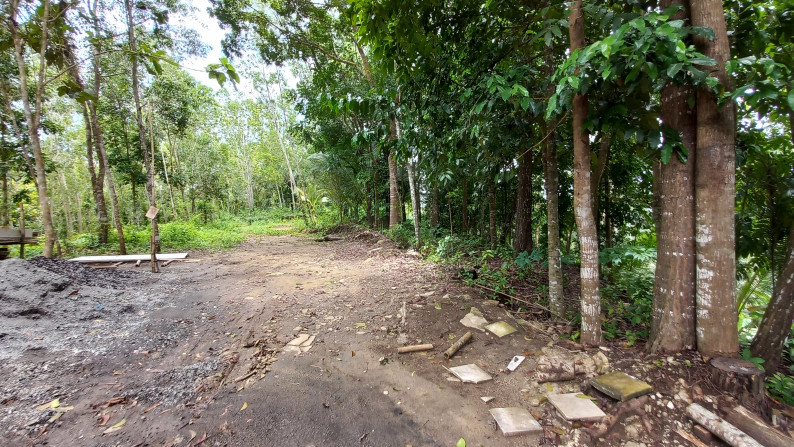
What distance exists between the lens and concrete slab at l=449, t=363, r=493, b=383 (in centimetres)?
271

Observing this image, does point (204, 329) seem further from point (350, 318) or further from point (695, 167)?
point (695, 167)

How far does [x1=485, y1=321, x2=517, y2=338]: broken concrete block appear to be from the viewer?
3468 millimetres

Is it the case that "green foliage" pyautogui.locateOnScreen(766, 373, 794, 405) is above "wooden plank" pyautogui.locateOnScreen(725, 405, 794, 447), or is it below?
below

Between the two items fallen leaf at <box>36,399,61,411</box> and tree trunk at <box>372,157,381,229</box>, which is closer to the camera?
fallen leaf at <box>36,399,61,411</box>

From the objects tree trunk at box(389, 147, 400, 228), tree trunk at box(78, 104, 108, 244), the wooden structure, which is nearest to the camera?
the wooden structure

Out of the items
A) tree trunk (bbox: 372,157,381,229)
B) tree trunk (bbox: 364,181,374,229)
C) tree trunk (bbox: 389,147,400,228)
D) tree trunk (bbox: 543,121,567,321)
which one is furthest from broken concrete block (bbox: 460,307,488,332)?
tree trunk (bbox: 364,181,374,229)

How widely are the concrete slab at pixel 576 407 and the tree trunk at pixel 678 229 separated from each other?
847mm

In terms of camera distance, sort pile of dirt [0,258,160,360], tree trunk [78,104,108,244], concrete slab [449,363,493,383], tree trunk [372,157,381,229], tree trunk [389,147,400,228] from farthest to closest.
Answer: tree trunk [372,157,381,229] < tree trunk [389,147,400,228] < tree trunk [78,104,108,244] < pile of dirt [0,258,160,360] < concrete slab [449,363,493,383]

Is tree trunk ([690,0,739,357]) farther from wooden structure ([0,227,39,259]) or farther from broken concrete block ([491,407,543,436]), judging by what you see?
wooden structure ([0,227,39,259])

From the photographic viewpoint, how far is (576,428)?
6.84 feet

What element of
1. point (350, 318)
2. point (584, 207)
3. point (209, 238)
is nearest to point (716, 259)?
point (584, 207)

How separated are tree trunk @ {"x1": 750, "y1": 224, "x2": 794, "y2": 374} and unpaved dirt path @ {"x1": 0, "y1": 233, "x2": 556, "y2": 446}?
1.71 m

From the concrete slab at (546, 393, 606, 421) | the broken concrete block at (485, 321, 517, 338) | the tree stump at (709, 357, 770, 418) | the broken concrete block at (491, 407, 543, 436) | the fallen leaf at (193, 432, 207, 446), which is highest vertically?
the tree stump at (709, 357, 770, 418)

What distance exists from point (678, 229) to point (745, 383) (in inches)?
43.6
